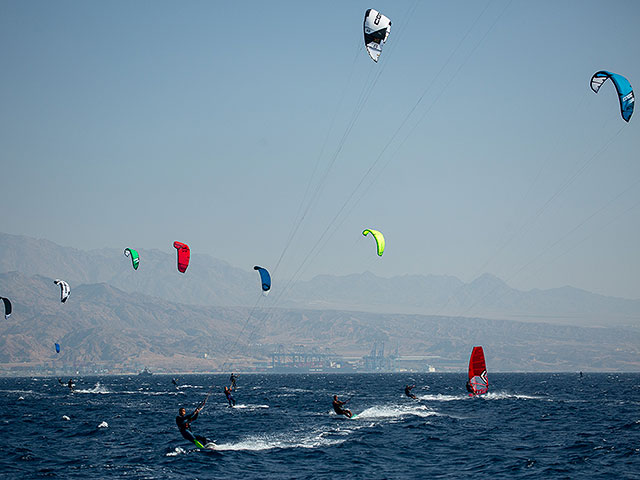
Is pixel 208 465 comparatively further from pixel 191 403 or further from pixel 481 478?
pixel 191 403

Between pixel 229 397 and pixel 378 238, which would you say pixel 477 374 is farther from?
pixel 229 397

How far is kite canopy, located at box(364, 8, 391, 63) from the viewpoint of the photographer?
28.3 meters

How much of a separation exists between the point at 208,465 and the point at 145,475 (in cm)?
253

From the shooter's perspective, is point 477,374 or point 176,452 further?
point 477,374

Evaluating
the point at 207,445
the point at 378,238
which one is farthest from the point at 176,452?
the point at 378,238

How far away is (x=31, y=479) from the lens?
72.4 ft

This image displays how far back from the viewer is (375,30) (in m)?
28.5

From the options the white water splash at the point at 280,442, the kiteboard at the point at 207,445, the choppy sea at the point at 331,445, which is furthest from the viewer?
the white water splash at the point at 280,442

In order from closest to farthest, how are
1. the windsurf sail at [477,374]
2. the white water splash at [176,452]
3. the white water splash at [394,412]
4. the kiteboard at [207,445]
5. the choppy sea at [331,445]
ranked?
the choppy sea at [331,445]
the white water splash at [176,452]
the kiteboard at [207,445]
the windsurf sail at [477,374]
the white water splash at [394,412]

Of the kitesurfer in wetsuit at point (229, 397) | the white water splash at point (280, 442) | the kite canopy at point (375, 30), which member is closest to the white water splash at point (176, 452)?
the white water splash at point (280, 442)

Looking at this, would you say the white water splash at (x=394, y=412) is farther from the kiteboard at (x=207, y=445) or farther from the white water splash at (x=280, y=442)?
the kiteboard at (x=207, y=445)

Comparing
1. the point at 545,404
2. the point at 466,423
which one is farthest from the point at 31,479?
the point at 545,404

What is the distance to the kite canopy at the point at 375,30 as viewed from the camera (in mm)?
28297

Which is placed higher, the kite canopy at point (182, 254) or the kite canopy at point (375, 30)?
the kite canopy at point (375, 30)
